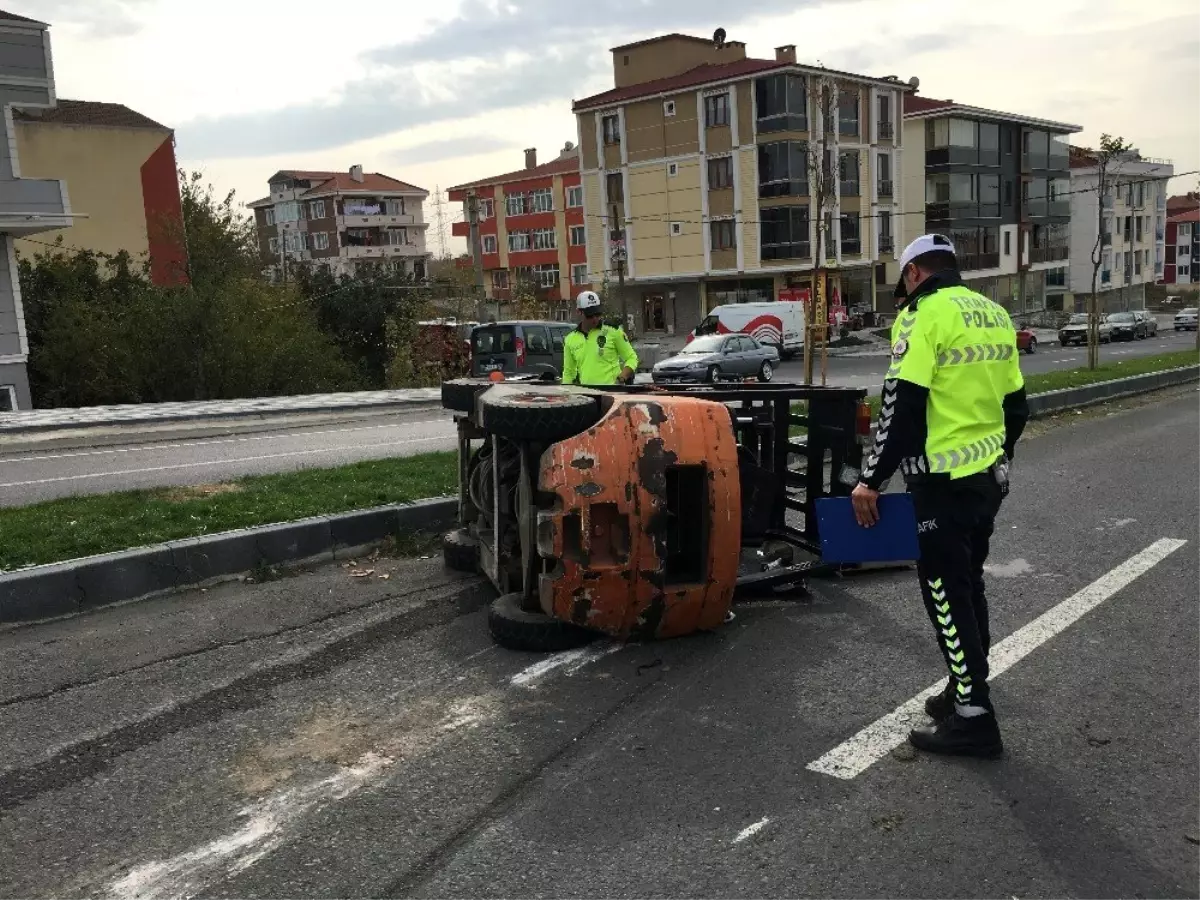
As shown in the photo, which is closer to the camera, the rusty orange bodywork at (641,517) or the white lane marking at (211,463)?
the rusty orange bodywork at (641,517)

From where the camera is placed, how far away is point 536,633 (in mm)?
4859

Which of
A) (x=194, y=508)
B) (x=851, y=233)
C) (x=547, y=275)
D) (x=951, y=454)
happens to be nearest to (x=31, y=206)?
(x=194, y=508)

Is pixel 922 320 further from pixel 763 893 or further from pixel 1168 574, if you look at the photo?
pixel 1168 574

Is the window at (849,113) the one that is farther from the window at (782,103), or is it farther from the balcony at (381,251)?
the balcony at (381,251)

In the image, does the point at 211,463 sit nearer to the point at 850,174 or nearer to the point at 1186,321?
the point at 850,174

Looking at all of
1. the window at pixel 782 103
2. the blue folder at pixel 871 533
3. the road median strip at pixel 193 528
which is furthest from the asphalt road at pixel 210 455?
the window at pixel 782 103

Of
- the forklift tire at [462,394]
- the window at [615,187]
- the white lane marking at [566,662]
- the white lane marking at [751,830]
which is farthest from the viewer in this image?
the window at [615,187]

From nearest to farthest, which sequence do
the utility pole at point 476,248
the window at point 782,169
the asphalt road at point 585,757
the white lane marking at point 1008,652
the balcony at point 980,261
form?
1. the asphalt road at point 585,757
2. the white lane marking at point 1008,652
3. the utility pole at point 476,248
4. the window at point 782,169
5. the balcony at point 980,261

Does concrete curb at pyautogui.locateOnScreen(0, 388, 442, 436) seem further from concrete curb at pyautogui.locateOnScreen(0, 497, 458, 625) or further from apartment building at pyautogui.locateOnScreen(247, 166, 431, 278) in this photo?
apartment building at pyautogui.locateOnScreen(247, 166, 431, 278)

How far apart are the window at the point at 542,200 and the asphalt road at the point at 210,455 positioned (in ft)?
Result: 184

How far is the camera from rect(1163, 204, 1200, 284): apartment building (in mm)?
103812

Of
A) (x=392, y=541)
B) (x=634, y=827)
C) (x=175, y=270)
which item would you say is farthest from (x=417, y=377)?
(x=634, y=827)

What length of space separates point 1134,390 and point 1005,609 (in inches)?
584

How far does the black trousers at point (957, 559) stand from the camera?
149 inches
